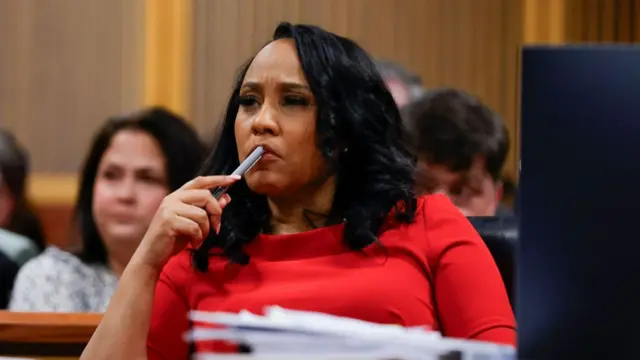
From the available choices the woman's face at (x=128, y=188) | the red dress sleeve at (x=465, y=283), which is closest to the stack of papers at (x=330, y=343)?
the red dress sleeve at (x=465, y=283)

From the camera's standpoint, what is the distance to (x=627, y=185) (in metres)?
0.76

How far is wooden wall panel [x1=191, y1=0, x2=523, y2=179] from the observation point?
10.7ft

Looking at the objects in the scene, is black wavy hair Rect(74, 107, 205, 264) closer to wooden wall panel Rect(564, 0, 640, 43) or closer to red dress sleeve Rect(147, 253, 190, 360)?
red dress sleeve Rect(147, 253, 190, 360)

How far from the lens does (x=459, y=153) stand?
209 cm

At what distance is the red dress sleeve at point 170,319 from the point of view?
4.43ft

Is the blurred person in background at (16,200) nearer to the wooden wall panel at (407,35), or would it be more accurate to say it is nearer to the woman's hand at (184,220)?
the wooden wall panel at (407,35)


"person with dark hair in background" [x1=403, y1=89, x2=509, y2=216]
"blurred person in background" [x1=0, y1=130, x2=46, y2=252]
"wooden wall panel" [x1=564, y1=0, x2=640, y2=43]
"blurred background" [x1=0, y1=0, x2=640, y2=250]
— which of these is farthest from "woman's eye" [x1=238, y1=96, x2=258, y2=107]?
"wooden wall panel" [x1=564, y1=0, x2=640, y2=43]

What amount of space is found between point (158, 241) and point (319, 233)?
0.64ft

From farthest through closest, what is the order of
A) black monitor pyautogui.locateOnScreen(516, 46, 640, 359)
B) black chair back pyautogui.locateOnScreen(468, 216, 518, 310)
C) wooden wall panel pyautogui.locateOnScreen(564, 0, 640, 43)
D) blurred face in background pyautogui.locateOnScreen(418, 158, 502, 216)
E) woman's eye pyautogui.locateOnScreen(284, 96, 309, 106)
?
1. wooden wall panel pyautogui.locateOnScreen(564, 0, 640, 43)
2. blurred face in background pyautogui.locateOnScreen(418, 158, 502, 216)
3. black chair back pyautogui.locateOnScreen(468, 216, 518, 310)
4. woman's eye pyautogui.locateOnScreen(284, 96, 309, 106)
5. black monitor pyautogui.locateOnScreen(516, 46, 640, 359)

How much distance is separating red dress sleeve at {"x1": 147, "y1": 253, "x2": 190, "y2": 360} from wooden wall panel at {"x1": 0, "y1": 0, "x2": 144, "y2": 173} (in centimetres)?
195

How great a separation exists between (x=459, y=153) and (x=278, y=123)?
839mm

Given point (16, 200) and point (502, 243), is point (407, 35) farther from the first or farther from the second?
point (502, 243)

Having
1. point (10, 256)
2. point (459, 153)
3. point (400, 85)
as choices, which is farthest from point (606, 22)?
point (10, 256)

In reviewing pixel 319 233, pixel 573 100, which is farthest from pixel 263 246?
pixel 573 100
